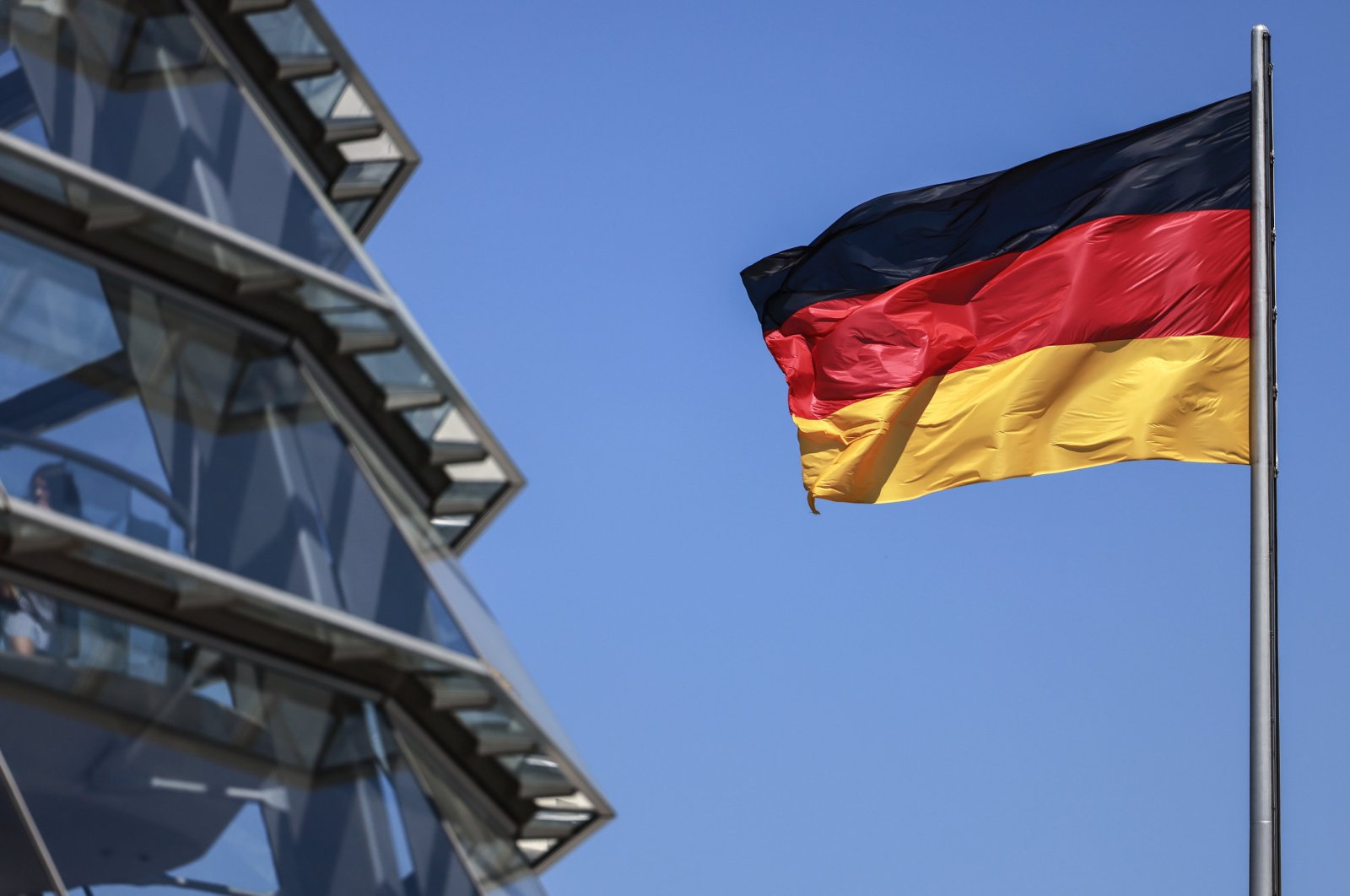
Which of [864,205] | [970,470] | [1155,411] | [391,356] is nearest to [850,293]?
[864,205]

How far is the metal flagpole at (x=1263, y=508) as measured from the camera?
12234 millimetres

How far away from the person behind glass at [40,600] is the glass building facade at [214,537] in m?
0.02

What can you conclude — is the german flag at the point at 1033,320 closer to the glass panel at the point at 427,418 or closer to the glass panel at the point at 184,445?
the glass panel at the point at 427,418

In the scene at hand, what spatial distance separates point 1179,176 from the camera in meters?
15.6

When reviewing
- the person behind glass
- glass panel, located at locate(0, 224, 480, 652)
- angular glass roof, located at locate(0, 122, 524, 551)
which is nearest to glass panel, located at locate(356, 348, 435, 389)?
angular glass roof, located at locate(0, 122, 524, 551)

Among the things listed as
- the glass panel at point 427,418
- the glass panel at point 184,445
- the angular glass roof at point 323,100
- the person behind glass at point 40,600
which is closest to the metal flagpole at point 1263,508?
the glass panel at point 184,445

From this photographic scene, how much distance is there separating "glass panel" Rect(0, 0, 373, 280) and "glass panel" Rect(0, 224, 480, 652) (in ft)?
2.38

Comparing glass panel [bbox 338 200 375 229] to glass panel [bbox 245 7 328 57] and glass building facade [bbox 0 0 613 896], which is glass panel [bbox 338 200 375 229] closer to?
glass panel [bbox 245 7 328 57]

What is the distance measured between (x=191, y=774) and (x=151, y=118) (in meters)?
4.39

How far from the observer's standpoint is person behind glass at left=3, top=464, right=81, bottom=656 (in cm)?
1030

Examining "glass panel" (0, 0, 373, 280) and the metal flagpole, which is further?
the metal flagpole

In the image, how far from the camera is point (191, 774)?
34.8 ft

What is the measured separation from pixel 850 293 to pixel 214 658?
908cm

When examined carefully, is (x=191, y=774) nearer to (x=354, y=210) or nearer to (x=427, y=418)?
(x=427, y=418)
